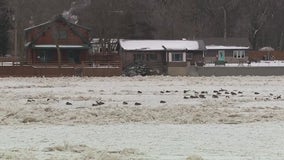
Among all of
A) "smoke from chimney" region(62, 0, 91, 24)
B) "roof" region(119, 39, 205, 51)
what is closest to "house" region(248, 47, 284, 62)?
"roof" region(119, 39, 205, 51)

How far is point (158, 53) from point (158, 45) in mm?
1683

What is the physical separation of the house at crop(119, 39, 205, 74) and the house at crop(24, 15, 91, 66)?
5.54m

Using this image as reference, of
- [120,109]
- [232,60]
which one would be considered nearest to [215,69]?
[232,60]

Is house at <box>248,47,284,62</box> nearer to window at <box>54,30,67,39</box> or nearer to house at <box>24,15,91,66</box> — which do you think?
house at <box>24,15,91,66</box>

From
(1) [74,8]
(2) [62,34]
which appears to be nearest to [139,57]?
(2) [62,34]

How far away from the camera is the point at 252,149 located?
520 inches

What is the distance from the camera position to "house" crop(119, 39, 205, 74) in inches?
2844

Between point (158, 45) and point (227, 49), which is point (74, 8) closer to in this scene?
point (227, 49)

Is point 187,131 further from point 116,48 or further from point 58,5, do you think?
point 58,5

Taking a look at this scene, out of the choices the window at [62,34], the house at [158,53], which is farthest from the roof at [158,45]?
the window at [62,34]

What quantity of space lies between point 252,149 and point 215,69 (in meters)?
50.6

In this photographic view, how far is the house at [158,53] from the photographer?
7225 centimetres

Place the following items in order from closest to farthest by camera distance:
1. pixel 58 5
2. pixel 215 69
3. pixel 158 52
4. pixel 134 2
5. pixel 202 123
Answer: pixel 202 123
pixel 215 69
pixel 158 52
pixel 134 2
pixel 58 5

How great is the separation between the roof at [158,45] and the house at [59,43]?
554 centimetres
